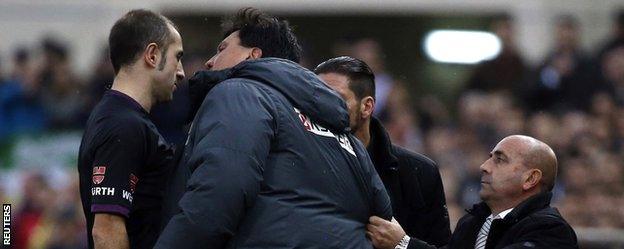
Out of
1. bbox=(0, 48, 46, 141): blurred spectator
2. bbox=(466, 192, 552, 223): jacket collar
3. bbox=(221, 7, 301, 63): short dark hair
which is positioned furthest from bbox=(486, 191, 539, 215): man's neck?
bbox=(0, 48, 46, 141): blurred spectator

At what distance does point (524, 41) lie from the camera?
50.8 feet

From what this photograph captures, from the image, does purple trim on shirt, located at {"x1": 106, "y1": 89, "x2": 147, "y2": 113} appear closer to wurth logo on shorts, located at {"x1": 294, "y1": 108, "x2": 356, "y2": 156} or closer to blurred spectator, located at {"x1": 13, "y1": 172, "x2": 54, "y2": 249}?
wurth logo on shorts, located at {"x1": 294, "y1": 108, "x2": 356, "y2": 156}

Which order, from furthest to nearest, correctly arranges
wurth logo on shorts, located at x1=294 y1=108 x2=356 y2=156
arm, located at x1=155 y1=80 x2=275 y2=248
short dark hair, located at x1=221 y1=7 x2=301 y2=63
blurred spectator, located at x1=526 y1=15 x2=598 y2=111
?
blurred spectator, located at x1=526 y1=15 x2=598 y2=111 < short dark hair, located at x1=221 y1=7 x2=301 y2=63 < wurth logo on shorts, located at x1=294 y1=108 x2=356 y2=156 < arm, located at x1=155 y1=80 x2=275 y2=248

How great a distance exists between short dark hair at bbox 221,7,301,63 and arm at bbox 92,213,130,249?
905 millimetres

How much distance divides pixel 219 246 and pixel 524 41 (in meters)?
10.7

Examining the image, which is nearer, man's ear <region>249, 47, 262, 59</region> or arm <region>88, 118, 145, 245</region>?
arm <region>88, 118, 145, 245</region>

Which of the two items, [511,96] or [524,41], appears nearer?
[511,96]

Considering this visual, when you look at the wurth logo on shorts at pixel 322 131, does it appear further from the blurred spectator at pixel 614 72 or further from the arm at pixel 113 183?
the blurred spectator at pixel 614 72

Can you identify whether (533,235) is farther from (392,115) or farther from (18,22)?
(18,22)

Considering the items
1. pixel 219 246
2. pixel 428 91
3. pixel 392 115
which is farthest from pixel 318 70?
pixel 428 91

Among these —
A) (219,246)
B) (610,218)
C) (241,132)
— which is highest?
(241,132)

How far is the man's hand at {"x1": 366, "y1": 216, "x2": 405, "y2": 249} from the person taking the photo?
5801 mm

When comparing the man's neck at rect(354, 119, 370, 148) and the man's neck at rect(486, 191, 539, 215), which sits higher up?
the man's neck at rect(354, 119, 370, 148)

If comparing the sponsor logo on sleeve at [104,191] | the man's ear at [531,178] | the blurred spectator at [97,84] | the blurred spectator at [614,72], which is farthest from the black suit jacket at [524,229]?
the blurred spectator at [97,84]
